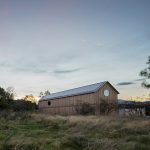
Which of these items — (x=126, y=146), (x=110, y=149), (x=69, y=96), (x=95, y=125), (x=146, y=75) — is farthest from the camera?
(x=69, y=96)

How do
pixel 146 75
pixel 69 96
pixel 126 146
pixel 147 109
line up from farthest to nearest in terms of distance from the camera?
1. pixel 69 96
2. pixel 147 109
3. pixel 146 75
4. pixel 126 146

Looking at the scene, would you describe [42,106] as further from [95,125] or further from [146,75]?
[95,125]

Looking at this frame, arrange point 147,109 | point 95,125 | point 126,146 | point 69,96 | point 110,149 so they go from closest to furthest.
Answer: point 110,149
point 126,146
point 95,125
point 147,109
point 69,96

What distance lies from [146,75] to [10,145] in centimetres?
2099

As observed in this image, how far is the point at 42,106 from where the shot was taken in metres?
65.1

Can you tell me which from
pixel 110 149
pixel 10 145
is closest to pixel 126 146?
pixel 110 149

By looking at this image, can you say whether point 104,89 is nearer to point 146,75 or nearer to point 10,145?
point 146,75

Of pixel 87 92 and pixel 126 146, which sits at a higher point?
pixel 87 92

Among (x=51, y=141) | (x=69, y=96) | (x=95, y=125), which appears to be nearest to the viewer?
(x=51, y=141)

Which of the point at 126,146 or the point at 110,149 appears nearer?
the point at 110,149

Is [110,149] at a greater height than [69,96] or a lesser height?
lesser

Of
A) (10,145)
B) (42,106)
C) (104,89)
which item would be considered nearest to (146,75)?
(104,89)

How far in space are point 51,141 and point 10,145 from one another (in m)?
1.91

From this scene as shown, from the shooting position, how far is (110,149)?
10.9m
